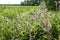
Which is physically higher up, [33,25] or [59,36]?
[33,25]

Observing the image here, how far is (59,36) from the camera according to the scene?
4617 millimetres

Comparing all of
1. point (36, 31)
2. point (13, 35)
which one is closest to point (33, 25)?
point (36, 31)

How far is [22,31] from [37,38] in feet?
1.08

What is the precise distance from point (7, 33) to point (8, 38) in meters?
0.10

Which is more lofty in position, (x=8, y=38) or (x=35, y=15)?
(x=35, y=15)

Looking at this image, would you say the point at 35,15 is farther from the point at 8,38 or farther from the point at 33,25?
the point at 8,38

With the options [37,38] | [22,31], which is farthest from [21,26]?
[37,38]

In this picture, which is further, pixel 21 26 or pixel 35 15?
pixel 35 15

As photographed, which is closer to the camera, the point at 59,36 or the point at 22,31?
the point at 22,31

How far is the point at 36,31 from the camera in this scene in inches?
164

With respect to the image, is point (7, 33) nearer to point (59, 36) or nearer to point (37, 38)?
point (37, 38)

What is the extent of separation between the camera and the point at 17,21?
14.1 ft

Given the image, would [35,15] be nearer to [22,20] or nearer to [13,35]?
[22,20]

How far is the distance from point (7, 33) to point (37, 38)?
59 cm
